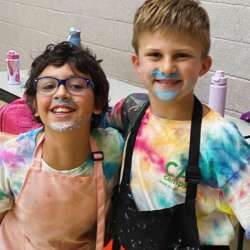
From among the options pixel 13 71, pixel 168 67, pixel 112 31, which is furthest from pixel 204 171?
pixel 112 31

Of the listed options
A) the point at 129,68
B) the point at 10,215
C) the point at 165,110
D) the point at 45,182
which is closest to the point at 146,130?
the point at 165,110

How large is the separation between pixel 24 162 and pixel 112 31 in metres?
1.71

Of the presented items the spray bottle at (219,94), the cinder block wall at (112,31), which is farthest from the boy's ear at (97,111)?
the cinder block wall at (112,31)

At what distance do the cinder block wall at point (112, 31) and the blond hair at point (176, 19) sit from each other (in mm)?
1073

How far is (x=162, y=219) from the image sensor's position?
1197mm

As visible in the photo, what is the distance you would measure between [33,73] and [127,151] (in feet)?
1.11

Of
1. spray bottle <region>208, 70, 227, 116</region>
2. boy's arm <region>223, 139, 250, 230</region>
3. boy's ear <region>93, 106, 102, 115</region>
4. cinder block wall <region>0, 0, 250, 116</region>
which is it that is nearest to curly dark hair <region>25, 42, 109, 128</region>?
boy's ear <region>93, 106, 102, 115</region>

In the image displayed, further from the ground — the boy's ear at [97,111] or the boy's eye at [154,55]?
the boy's eye at [154,55]

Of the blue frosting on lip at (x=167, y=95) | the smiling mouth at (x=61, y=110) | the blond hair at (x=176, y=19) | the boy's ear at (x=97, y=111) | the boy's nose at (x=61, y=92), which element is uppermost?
the blond hair at (x=176, y=19)

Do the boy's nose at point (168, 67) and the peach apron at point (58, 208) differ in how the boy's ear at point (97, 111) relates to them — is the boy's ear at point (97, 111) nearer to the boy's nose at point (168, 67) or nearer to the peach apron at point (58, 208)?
the peach apron at point (58, 208)

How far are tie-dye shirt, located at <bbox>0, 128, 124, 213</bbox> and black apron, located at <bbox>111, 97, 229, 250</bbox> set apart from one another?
7 cm

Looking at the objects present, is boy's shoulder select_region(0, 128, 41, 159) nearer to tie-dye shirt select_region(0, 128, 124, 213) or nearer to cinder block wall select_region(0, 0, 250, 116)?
tie-dye shirt select_region(0, 128, 124, 213)

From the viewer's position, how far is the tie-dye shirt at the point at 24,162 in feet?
4.37

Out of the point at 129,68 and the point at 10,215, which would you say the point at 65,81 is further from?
the point at 129,68
